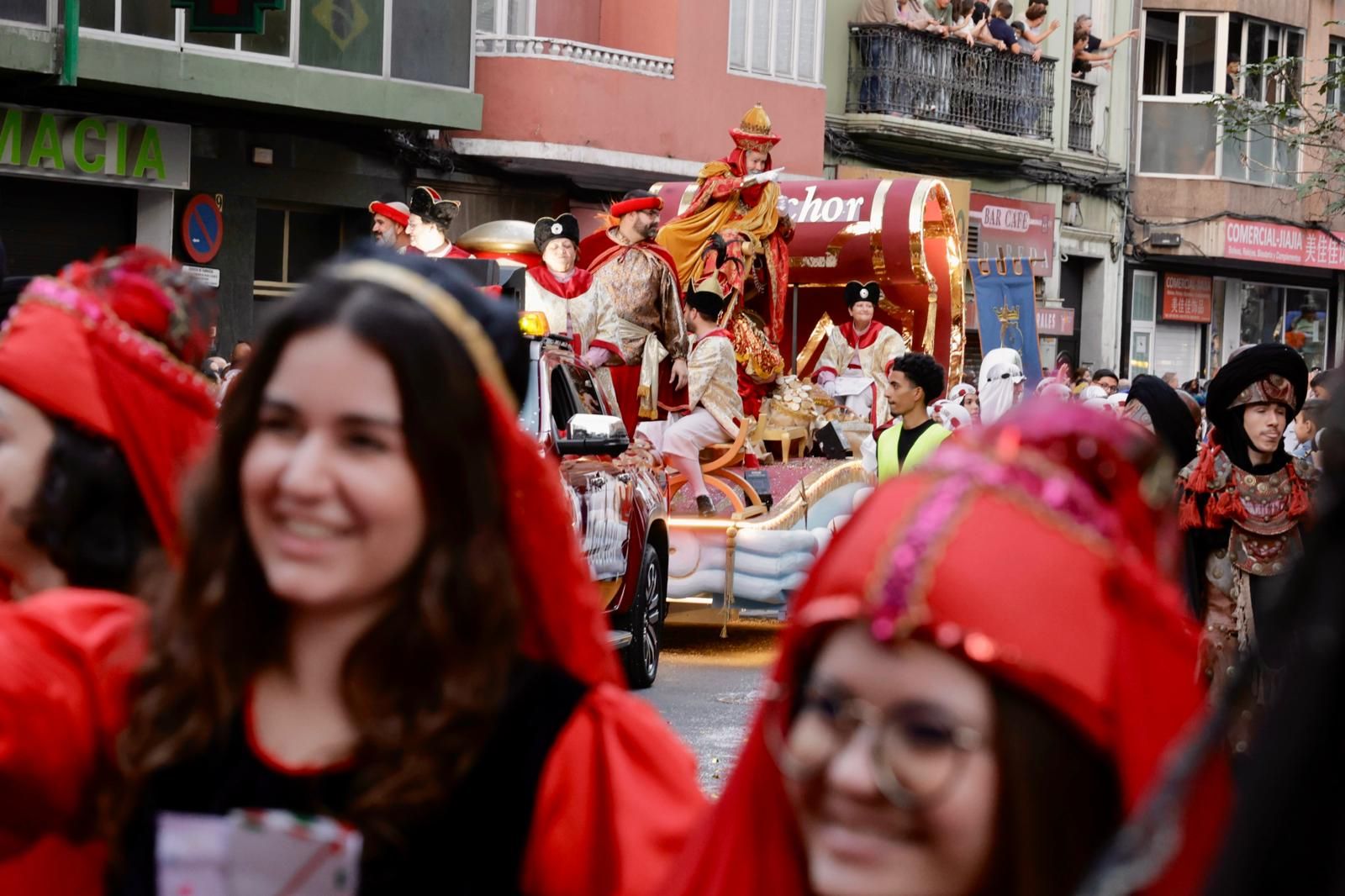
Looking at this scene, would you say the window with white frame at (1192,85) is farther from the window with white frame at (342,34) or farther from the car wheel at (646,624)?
the car wheel at (646,624)

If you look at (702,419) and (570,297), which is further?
(702,419)

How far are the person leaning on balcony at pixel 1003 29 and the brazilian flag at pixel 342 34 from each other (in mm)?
13477

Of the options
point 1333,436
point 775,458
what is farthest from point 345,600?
point 775,458

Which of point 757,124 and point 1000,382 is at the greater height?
point 757,124

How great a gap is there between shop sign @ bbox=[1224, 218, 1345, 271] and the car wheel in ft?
89.6

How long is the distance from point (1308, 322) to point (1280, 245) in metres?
3.23

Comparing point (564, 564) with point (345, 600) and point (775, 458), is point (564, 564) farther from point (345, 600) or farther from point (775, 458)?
point (775, 458)

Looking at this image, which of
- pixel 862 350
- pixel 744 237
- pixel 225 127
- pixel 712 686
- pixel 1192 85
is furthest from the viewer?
pixel 1192 85

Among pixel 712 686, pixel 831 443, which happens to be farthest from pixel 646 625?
pixel 831 443

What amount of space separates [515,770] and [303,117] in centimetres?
2057

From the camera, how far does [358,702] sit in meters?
2.19

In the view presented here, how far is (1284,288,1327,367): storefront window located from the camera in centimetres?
4025

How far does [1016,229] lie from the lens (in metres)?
33.4

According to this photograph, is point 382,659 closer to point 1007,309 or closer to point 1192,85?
point 1007,309
